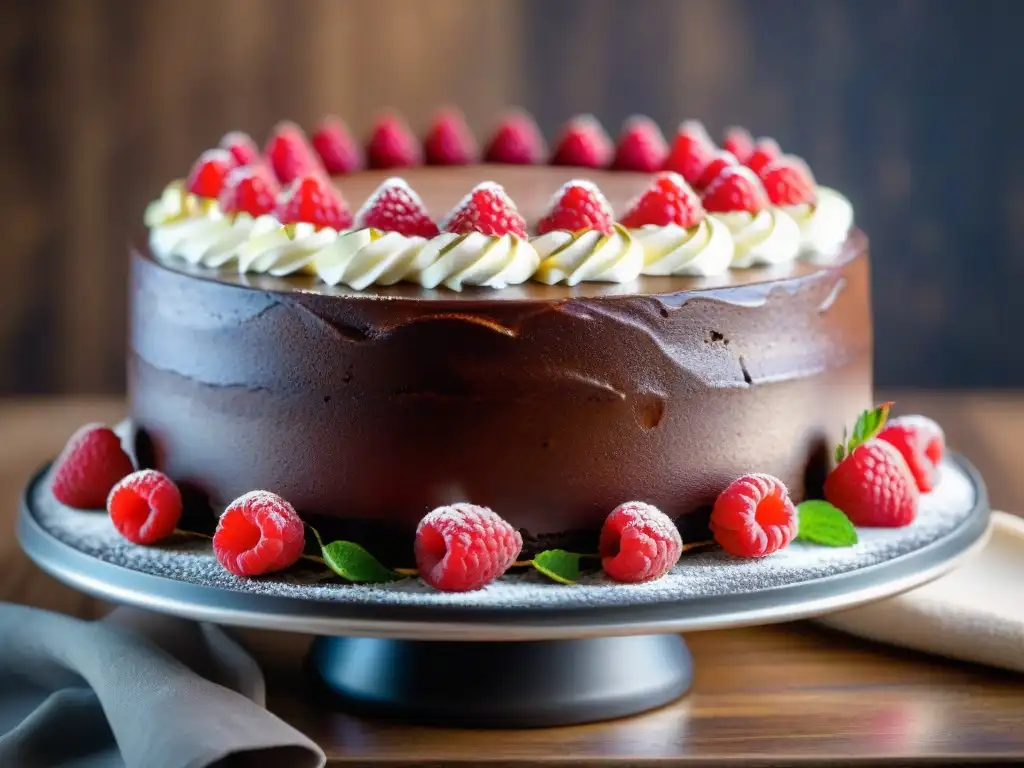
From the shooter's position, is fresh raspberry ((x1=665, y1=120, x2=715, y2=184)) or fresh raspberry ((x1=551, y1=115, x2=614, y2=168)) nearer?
fresh raspberry ((x1=665, y1=120, x2=715, y2=184))

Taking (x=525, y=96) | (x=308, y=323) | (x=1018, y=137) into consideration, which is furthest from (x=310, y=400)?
(x=1018, y=137)

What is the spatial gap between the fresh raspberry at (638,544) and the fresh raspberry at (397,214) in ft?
1.35

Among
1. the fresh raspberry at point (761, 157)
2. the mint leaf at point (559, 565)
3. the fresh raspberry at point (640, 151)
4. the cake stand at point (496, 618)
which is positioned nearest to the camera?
the cake stand at point (496, 618)

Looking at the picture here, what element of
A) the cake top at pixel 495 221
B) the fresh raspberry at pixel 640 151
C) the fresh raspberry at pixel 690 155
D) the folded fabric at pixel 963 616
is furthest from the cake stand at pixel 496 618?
the fresh raspberry at pixel 640 151

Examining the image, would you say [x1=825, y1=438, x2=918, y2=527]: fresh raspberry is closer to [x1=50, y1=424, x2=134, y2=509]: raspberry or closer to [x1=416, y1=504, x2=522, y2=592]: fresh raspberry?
[x1=416, y1=504, x2=522, y2=592]: fresh raspberry

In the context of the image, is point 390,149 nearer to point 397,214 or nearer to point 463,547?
point 397,214

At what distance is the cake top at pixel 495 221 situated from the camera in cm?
195

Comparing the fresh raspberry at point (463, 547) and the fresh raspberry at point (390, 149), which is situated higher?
the fresh raspberry at point (390, 149)

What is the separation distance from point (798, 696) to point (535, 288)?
0.57m

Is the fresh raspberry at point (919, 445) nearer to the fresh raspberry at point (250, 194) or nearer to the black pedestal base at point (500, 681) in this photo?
the black pedestal base at point (500, 681)

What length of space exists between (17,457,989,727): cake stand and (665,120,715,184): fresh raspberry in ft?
2.20

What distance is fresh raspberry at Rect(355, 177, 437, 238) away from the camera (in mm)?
2006

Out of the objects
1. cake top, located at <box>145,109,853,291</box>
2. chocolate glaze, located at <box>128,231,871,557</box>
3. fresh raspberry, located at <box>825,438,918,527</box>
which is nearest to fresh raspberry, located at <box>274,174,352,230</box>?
cake top, located at <box>145,109,853,291</box>

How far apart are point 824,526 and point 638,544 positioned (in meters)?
0.30
